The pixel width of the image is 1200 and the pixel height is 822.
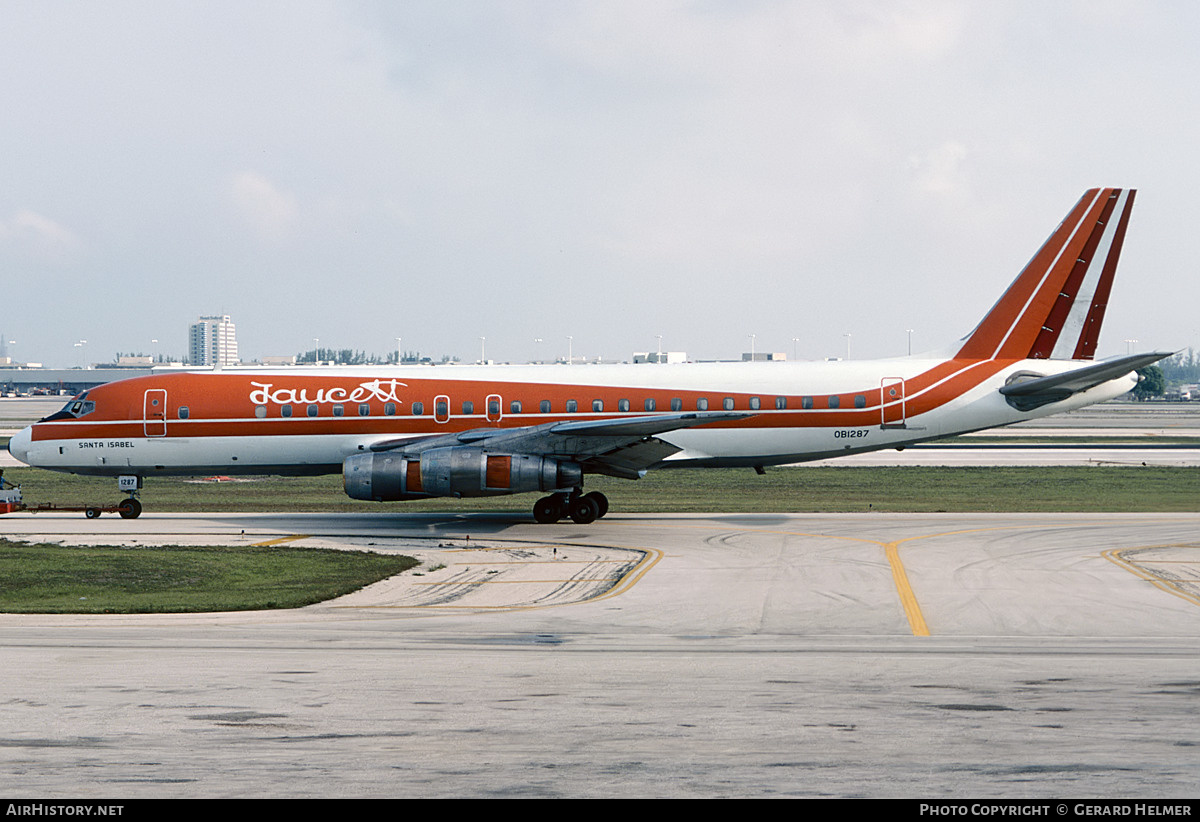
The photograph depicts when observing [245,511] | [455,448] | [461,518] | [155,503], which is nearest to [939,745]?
[455,448]

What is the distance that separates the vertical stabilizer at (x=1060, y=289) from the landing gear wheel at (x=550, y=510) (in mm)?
12786

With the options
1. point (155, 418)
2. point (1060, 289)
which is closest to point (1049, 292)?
point (1060, 289)

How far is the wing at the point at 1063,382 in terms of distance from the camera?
3052 centimetres

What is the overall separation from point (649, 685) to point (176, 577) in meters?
13.1

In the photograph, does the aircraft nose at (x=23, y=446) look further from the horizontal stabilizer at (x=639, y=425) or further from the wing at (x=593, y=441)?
the horizontal stabilizer at (x=639, y=425)

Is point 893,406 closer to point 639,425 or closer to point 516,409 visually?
point 639,425

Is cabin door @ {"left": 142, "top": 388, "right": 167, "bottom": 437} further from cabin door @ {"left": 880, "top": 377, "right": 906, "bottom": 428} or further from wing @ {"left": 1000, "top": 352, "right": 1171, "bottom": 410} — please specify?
wing @ {"left": 1000, "top": 352, "right": 1171, "bottom": 410}

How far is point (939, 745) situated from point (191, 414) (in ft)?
91.7

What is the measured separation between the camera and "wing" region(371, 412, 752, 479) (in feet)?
99.1

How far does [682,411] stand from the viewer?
108 feet

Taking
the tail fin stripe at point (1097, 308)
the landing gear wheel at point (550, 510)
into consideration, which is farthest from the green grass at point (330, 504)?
the tail fin stripe at point (1097, 308)

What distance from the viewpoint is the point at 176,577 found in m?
23.0
